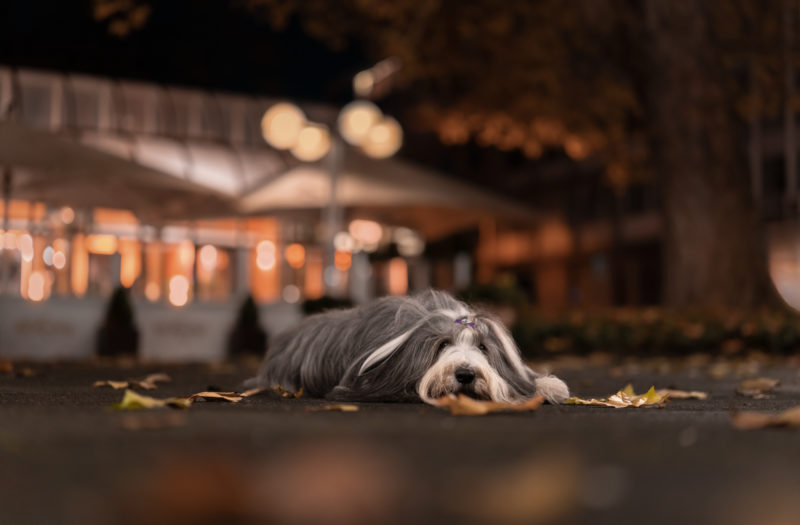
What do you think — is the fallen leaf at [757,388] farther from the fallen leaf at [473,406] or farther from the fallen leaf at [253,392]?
the fallen leaf at [253,392]

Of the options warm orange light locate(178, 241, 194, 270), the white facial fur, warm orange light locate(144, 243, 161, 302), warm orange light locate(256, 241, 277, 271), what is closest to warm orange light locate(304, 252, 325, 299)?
warm orange light locate(256, 241, 277, 271)

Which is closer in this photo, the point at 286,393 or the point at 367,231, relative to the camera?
the point at 286,393

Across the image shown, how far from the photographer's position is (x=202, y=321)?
53.0ft

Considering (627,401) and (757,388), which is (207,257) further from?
(627,401)

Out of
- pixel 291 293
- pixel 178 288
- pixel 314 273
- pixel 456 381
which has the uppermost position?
pixel 314 273

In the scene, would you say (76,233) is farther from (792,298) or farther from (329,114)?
(792,298)

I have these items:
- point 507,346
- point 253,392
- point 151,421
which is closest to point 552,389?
point 507,346

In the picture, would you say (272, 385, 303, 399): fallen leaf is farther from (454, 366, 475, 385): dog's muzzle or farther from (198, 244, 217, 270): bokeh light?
(198, 244, 217, 270): bokeh light

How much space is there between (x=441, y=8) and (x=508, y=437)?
17.1 m

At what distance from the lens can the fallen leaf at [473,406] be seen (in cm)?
409

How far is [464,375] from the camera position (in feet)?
15.3

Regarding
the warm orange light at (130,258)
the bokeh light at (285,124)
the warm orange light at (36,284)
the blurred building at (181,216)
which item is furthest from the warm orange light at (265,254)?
the bokeh light at (285,124)

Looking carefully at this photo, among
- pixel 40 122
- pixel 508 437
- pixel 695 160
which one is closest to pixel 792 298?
pixel 695 160

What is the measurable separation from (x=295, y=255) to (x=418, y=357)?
21.0 m
